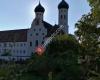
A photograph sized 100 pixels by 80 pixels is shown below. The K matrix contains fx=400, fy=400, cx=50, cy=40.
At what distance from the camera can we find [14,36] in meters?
113

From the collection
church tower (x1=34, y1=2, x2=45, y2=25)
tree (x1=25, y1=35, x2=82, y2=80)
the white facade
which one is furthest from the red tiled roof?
tree (x1=25, y1=35, x2=82, y2=80)

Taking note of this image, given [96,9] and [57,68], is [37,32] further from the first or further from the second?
[96,9]

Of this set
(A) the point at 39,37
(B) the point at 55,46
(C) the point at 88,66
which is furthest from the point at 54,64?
(A) the point at 39,37

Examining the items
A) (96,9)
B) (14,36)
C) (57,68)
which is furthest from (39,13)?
(96,9)

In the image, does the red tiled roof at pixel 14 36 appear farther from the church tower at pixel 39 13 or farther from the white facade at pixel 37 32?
the church tower at pixel 39 13

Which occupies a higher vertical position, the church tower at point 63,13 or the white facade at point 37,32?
the church tower at point 63,13

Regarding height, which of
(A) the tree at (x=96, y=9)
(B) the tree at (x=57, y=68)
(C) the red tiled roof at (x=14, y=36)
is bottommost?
(B) the tree at (x=57, y=68)

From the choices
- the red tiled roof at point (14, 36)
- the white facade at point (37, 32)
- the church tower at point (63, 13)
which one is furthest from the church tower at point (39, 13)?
the red tiled roof at point (14, 36)

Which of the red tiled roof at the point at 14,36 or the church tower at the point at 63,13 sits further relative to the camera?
the red tiled roof at the point at 14,36

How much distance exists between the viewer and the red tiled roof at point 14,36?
109537 mm

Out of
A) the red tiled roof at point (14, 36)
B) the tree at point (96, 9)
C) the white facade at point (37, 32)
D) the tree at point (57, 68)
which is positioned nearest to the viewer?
the tree at point (96, 9)

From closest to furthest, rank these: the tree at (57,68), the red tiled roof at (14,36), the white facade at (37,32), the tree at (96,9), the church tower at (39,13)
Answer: the tree at (96,9)
the tree at (57,68)
the white facade at (37,32)
the church tower at (39,13)
the red tiled roof at (14,36)

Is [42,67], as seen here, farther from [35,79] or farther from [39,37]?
[39,37]

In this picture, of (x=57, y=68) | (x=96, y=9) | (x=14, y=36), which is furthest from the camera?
(x=14, y=36)
